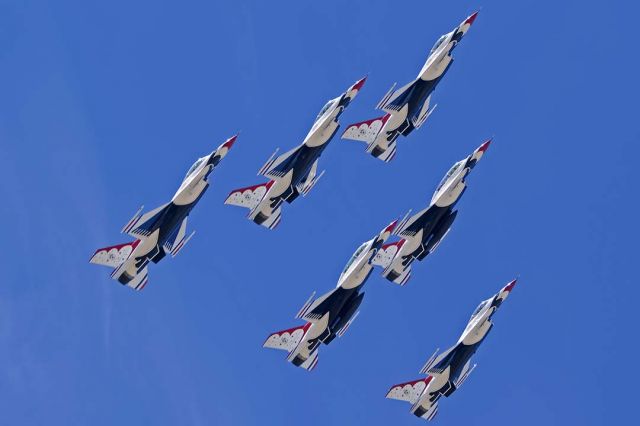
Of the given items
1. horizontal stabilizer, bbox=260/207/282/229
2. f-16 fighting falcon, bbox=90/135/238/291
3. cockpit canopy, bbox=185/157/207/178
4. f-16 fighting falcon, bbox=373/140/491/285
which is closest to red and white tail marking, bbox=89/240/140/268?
f-16 fighting falcon, bbox=90/135/238/291

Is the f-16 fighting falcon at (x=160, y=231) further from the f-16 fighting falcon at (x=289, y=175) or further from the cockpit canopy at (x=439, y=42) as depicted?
the cockpit canopy at (x=439, y=42)

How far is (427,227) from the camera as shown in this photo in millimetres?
101000

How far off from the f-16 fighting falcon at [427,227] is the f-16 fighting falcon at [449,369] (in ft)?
12.4

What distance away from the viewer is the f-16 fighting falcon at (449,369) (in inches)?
3971

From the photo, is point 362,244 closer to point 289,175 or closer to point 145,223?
point 289,175

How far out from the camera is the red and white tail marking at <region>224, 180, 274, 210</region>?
10006 cm

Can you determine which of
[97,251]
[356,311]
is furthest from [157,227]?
[356,311]

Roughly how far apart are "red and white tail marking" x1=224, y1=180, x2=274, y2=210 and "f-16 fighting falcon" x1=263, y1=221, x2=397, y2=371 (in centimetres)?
493

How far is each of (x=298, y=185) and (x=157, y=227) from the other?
6763mm

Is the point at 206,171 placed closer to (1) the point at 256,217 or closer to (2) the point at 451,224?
(1) the point at 256,217

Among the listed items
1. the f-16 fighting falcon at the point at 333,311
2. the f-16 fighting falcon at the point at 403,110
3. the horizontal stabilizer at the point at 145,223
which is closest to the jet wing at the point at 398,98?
the f-16 fighting falcon at the point at 403,110

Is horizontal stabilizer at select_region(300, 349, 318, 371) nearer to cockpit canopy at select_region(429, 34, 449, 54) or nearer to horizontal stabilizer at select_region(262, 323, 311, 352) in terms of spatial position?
horizontal stabilizer at select_region(262, 323, 311, 352)

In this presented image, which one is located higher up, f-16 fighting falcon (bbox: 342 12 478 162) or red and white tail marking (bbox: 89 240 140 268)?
f-16 fighting falcon (bbox: 342 12 478 162)

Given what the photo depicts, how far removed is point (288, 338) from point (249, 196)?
21.7 feet
